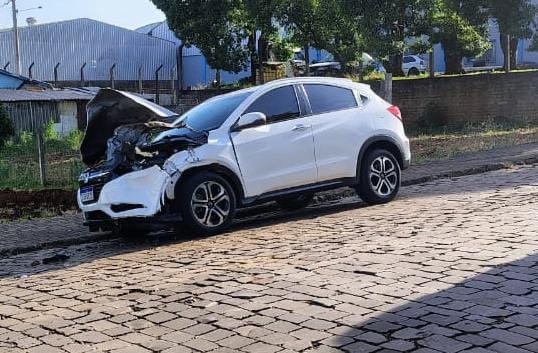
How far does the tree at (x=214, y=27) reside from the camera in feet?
91.8

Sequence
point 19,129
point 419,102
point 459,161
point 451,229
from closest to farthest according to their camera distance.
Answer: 1. point 451,229
2. point 459,161
3. point 419,102
4. point 19,129

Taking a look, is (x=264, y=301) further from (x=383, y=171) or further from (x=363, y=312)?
(x=383, y=171)

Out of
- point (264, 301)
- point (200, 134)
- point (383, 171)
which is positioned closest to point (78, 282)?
point (264, 301)

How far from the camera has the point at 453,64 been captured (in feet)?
79.3

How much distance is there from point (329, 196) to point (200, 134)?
3358 millimetres

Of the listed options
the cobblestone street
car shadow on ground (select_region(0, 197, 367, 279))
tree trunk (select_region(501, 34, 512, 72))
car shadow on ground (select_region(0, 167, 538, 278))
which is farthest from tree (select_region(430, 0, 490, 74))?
the cobblestone street

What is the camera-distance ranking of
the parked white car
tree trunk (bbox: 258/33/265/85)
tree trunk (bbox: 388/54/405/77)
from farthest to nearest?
the parked white car → tree trunk (bbox: 258/33/265/85) → tree trunk (bbox: 388/54/405/77)

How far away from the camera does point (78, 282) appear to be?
22.1 feet

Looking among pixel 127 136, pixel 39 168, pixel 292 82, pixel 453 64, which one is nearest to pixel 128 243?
pixel 127 136

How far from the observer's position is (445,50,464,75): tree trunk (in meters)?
23.8

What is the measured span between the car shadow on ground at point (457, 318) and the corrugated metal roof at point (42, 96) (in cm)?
2620

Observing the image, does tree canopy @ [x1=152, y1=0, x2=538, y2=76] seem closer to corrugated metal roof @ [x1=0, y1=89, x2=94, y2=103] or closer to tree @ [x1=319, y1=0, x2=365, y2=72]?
tree @ [x1=319, y1=0, x2=365, y2=72]

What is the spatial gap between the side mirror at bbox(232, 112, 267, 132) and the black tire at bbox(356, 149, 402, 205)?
1813 millimetres

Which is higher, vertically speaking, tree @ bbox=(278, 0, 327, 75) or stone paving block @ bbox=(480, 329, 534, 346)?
tree @ bbox=(278, 0, 327, 75)
